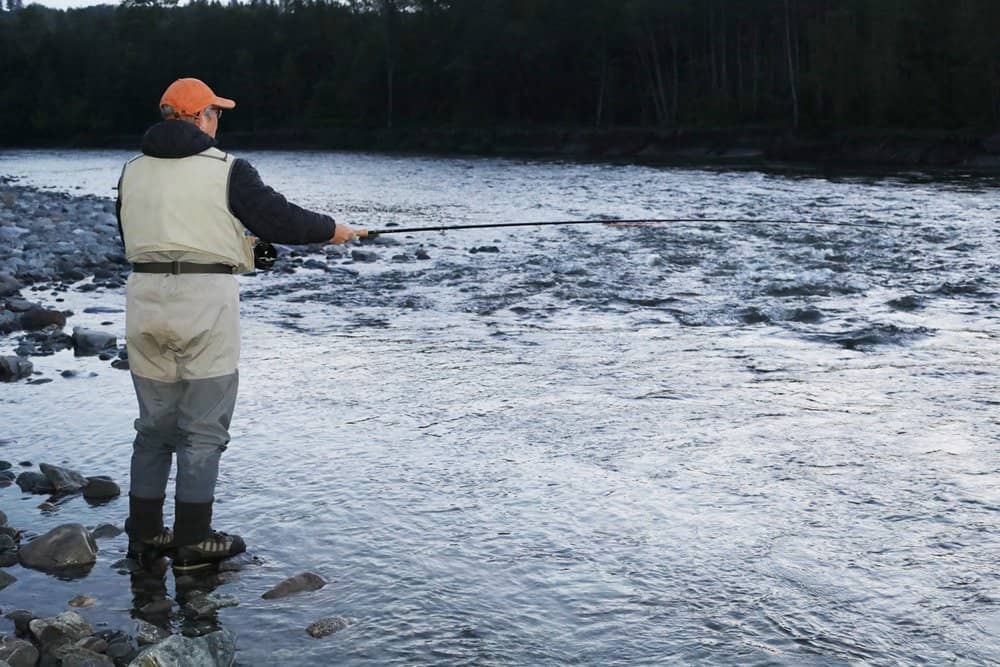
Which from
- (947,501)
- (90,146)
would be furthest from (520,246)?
(90,146)

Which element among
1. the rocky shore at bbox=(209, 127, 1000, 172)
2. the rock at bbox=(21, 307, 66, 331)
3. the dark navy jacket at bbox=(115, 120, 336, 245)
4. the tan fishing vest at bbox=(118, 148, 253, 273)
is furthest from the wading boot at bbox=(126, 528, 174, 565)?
the rocky shore at bbox=(209, 127, 1000, 172)

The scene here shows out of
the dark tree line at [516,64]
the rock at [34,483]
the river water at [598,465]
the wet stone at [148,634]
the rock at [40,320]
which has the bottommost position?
the river water at [598,465]

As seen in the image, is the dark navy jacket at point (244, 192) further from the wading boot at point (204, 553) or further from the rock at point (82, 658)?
the rock at point (82, 658)

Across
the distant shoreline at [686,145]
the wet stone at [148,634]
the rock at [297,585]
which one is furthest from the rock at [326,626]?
the distant shoreline at [686,145]

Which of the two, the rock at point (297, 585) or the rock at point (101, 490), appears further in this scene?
the rock at point (101, 490)

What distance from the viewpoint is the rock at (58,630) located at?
417cm

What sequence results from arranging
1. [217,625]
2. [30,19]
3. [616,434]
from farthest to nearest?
[30,19], [616,434], [217,625]

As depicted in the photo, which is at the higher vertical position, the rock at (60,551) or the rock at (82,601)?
the rock at (60,551)

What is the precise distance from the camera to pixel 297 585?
15.9 feet

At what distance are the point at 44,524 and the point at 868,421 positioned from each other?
15.3 feet

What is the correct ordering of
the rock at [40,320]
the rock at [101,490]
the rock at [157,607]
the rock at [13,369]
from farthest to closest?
the rock at [40,320] → the rock at [13,369] → the rock at [101,490] → the rock at [157,607]

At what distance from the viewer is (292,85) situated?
111 m

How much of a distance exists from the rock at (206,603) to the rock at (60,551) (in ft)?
2.02

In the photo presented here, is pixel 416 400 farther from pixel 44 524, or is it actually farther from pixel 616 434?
pixel 44 524
